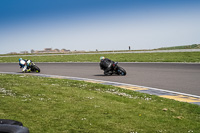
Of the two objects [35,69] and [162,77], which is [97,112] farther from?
[35,69]

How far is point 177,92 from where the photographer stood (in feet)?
30.6

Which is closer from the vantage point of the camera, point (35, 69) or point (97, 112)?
point (97, 112)

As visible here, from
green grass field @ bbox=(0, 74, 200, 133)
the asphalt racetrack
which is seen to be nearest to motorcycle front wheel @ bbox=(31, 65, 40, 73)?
the asphalt racetrack

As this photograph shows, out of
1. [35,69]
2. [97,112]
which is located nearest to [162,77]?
[97,112]

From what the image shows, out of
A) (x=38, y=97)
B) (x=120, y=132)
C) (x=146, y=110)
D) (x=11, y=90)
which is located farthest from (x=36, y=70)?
(x=120, y=132)

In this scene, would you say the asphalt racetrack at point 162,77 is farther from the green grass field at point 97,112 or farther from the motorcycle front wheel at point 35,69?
the green grass field at point 97,112

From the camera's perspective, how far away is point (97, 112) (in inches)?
244

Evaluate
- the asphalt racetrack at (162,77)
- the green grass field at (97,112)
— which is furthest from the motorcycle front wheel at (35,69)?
the green grass field at (97,112)

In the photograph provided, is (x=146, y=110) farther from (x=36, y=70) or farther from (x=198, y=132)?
(x=36, y=70)

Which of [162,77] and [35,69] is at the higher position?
[35,69]

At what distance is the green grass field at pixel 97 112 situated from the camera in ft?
16.6

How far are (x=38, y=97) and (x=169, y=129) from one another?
440 cm

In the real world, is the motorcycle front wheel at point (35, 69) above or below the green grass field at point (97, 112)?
above

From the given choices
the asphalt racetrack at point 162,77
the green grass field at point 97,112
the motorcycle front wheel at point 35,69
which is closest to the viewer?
the green grass field at point 97,112
